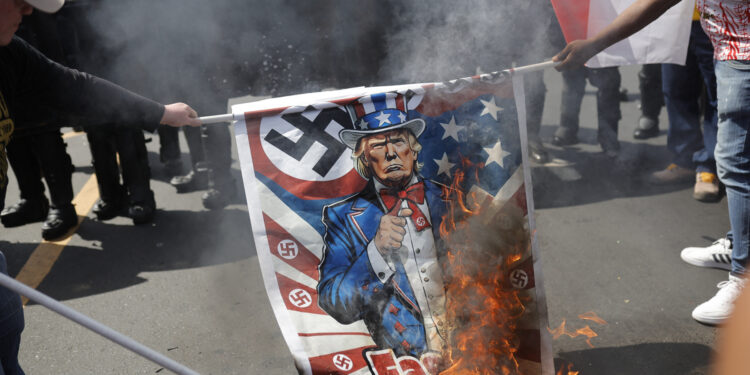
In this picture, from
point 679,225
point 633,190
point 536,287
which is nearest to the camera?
point 536,287

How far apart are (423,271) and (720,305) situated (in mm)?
1667

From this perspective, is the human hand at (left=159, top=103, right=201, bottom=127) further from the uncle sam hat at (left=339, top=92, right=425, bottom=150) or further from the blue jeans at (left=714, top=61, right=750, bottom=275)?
the blue jeans at (left=714, top=61, right=750, bottom=275)

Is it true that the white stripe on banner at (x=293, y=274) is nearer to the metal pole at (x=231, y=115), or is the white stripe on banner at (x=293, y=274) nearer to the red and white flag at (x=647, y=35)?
the metal pole at (x=231, y=115)

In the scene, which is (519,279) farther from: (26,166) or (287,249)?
(26,166)

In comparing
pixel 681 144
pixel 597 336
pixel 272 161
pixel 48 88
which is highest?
pixel 48 88

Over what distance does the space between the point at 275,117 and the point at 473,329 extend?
3.81ft

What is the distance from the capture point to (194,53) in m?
4.21

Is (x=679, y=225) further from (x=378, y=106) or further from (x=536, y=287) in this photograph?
(x=378, y=106)

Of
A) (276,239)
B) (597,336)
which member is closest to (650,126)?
(597,336)

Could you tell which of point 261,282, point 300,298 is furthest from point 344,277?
point 261,282

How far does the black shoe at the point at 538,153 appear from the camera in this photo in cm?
515

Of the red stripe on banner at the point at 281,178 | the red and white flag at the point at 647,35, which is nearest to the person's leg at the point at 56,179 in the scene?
the red stripe on banner at the point at 281,178

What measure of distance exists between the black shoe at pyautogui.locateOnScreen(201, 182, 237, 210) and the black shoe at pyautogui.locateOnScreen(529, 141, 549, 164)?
8.37 ft

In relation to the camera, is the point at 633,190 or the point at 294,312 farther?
the point at 633,190
